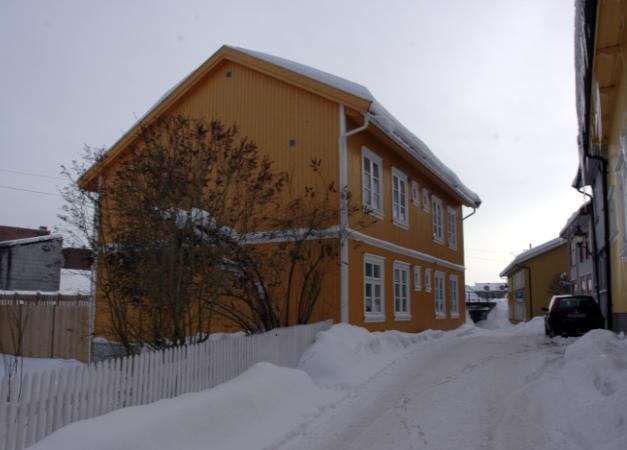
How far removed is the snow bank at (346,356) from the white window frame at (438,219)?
368 inches

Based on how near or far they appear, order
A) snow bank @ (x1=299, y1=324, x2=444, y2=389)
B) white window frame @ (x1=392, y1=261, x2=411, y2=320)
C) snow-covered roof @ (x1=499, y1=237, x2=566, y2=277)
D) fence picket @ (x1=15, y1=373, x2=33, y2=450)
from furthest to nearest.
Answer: snow-covered roof @ (x1=499, y1=237, x2=566, y2=277) → white window frame @ (x1=392, y1=261, x2=411, y2=320) → snow bank @ (x1=299, y1=324, x2=444, y2=389) → fence picket @ (x1=15, y1=373, x2=33, y2=450)

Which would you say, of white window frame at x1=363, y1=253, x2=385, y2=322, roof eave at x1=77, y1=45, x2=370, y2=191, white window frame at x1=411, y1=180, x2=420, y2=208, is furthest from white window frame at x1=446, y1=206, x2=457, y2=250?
roof eave at x1=77, y1=45, x2=370, y2=191

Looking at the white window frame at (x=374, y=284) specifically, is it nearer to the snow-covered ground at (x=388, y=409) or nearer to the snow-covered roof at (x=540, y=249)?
the snow-covered ground at (x=388, y=409)

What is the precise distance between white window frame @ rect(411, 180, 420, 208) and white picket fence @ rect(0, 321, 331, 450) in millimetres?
10788

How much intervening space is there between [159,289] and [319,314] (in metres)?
6.26

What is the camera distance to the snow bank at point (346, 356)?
10.9m

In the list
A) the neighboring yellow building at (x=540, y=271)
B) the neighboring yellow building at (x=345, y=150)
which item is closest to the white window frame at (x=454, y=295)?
the neighboring yellow building at (x=345, y=150)

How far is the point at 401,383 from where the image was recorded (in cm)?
1046

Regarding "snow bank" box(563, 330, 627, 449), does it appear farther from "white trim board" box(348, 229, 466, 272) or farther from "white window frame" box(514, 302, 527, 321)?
"white window frame" box(514, 302, 527, 321)

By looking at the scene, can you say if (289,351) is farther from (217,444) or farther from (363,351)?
(217,444)

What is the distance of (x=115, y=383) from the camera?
682 centimetres

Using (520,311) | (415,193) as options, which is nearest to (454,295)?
(415,193)

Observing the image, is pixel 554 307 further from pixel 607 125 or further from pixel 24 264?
pixel 24 264

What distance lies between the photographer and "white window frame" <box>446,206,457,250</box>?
84.9 feet
